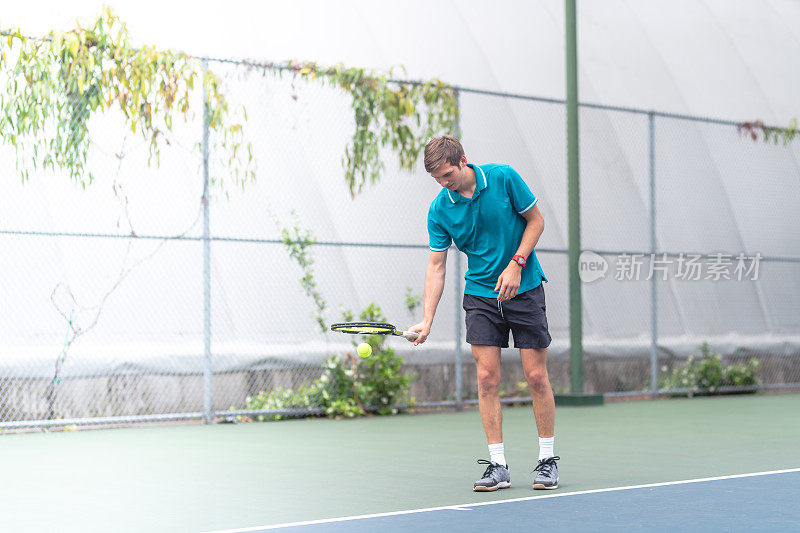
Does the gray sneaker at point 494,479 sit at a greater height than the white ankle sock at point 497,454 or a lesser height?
lesser

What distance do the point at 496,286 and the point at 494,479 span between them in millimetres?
964

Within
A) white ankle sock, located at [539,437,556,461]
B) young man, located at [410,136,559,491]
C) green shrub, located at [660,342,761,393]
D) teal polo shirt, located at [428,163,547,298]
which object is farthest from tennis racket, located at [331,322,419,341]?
green shrub, located at [660,342,761,393]

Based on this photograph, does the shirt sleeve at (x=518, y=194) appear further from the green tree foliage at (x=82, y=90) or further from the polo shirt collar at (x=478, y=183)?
the green tree foliage at (x=82, y=90)

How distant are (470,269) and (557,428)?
12.6 feet

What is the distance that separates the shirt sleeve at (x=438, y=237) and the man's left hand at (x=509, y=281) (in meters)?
0.46

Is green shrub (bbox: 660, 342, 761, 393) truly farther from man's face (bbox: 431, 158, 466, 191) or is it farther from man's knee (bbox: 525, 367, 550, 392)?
man's face (bbox: 431, 158, 466, 191)

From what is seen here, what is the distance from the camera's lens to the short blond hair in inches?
229

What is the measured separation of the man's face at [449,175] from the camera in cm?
586

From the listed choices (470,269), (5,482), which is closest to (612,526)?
(470,269)

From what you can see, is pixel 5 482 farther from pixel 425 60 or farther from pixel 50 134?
pixel 425 60

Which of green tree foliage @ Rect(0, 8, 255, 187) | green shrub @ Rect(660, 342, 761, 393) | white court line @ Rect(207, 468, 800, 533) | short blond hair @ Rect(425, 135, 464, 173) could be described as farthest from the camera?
green shrub @ Rect(660, 342, 761, 393)

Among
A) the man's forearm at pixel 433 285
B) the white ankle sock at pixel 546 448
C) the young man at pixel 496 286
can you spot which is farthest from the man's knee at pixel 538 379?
the man's forearm at pixel 433 285

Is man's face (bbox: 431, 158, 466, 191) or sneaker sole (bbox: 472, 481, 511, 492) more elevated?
man's face (bbox: 431, 158, 466, 191)

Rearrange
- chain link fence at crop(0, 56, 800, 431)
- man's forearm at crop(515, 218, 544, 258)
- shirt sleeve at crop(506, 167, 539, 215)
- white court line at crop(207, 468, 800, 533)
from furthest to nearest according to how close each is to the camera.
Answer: chain link fence at crop(0, 56, 800, 431) → shirt sleeve at crop(506, 167, 539, 215) → man's forearm at crop(515, 218, 544, 258) → white court line at crop(207, 468, 800, 533)
